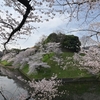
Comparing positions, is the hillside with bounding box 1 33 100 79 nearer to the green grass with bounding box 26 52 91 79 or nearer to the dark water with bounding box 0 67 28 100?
the green grass with bounding box 26 52 91 79

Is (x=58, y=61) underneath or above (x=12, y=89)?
above

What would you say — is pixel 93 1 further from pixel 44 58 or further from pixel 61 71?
pixel 44 58

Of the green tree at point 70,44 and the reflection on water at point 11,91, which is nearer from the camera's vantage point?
the reflection on water at point 11,91

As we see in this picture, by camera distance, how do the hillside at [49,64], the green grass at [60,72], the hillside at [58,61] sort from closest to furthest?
the hillside at [58,61] < the green grass at [60,72] < the hillside at [49,64]

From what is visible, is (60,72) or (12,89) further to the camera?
(60,72)

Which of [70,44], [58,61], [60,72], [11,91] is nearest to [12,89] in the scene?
[11,91]

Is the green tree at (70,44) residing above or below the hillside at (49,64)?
above

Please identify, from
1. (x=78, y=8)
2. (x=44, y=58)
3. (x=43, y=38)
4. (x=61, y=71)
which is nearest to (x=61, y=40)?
(x=43, y=38)

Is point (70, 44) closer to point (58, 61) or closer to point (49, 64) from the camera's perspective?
point (58, 61)

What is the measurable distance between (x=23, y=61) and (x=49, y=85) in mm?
24581

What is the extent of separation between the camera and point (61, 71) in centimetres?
3109

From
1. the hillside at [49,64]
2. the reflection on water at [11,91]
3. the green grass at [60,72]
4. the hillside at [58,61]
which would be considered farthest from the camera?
the hillside at [49,64]

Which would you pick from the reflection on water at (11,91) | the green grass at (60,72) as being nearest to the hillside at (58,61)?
the green grass at (60,72)

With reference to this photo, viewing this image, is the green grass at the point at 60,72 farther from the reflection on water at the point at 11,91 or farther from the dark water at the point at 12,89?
the reflection on water at the point at 11,91
